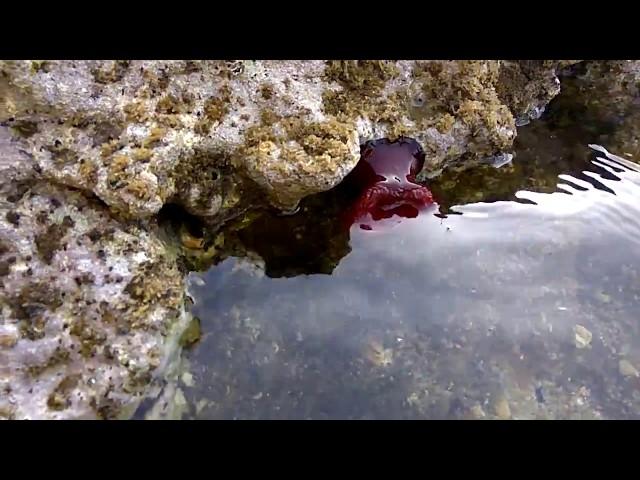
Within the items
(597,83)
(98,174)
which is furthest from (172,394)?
(597,83)

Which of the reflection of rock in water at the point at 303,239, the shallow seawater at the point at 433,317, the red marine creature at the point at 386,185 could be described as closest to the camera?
the shallow seawater at the point at 433,317

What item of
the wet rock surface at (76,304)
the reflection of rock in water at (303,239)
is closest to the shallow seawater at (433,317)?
the reflection of rock in water at (303,239)

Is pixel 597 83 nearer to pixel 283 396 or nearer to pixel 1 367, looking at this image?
pixel 283 396

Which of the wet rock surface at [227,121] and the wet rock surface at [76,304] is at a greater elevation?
the wet rock surface at [227,121]

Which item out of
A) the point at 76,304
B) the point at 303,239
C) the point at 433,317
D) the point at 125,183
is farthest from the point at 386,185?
the point at 76,304

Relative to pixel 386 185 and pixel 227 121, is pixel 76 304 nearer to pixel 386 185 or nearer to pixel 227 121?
pixel 227 121

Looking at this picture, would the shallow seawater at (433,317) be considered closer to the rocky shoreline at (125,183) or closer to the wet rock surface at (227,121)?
the rocky shoreline at (125,183)

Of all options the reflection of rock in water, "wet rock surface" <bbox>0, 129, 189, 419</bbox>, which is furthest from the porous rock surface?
the reflection of rock in water

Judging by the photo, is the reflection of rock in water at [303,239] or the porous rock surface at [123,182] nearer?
the porous rock surface at [123,182]
